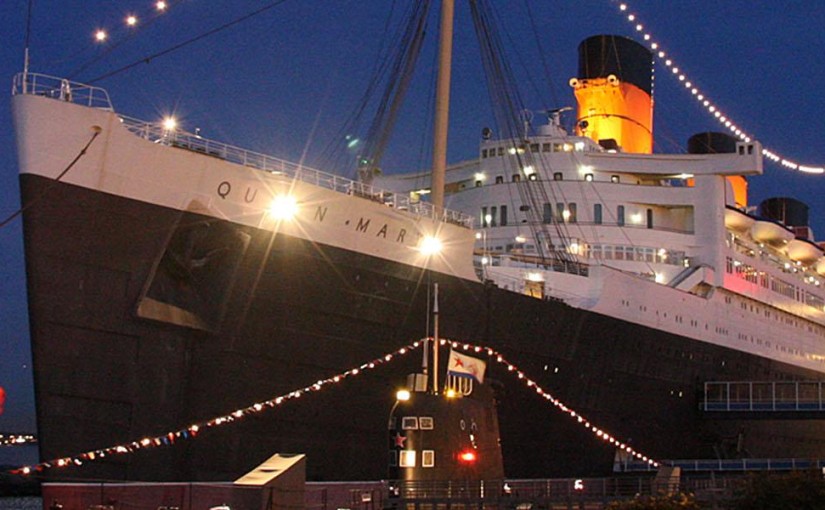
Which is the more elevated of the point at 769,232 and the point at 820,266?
the point at 769,232

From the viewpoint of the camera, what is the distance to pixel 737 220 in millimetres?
38000

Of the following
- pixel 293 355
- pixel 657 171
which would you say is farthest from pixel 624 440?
pixel 293 355

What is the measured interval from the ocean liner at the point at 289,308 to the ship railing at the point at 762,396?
0.96ft

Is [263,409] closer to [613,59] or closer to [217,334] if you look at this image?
[217,334]

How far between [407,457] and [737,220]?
25.7 metres

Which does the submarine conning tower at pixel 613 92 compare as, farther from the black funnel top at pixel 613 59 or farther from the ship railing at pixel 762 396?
the ship railing at pixel 762 396

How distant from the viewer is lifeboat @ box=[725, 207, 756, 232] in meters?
37.5

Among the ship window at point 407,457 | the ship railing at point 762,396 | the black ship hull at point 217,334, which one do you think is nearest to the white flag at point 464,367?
the ship window at point 407,457

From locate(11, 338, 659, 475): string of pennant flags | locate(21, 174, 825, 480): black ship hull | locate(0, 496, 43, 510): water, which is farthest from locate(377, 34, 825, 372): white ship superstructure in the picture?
locate(0, 496, 43, 510): water

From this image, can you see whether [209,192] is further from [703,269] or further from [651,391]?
[703,269]

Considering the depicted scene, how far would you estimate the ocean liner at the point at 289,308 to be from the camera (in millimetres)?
16828

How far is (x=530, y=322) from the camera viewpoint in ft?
→ 82.6

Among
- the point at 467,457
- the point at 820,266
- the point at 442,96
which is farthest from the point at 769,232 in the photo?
the point at 467,457

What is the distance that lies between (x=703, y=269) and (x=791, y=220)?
59.8 ft
